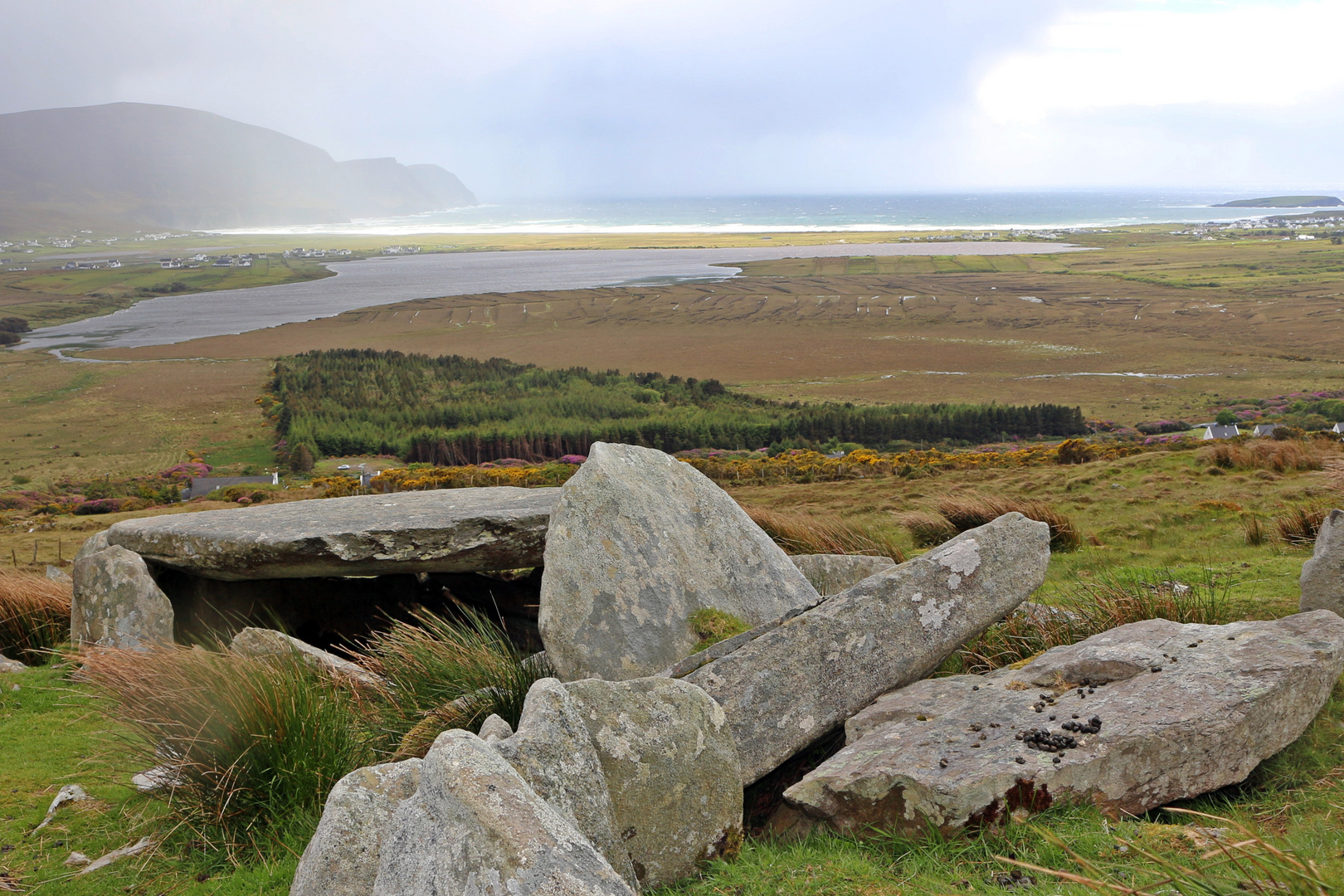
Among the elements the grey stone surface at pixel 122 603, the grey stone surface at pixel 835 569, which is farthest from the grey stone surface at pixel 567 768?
the grey stone surface at pixel 122 603

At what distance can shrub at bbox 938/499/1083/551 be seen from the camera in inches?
503

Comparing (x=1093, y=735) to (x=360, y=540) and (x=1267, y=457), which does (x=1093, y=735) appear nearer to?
(x=360, y=540)

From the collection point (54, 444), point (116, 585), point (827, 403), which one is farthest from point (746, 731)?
point (54, 444)

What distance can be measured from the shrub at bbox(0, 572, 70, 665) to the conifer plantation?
133ft

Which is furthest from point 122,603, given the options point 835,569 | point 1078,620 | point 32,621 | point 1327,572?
point 1327,572

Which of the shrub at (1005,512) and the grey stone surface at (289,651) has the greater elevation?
the grey stone surface at (289,651)

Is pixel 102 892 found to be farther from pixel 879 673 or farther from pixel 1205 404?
pixel 1205 404

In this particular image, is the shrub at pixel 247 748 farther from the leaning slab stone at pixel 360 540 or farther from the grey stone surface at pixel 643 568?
the leaning slab stone at pixel 360 540

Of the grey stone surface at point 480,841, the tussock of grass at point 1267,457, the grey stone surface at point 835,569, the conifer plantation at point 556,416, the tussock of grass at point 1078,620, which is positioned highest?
the grey stone surface at point 480,841

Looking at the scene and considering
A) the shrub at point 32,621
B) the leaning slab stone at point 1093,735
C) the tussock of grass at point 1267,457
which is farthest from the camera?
the tussock of grass at point 1267,457

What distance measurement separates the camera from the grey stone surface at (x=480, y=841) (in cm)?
355

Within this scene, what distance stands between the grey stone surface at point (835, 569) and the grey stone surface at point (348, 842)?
20.3ft

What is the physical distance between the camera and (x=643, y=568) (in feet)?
26.0

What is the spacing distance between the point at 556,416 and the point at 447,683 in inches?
2261
